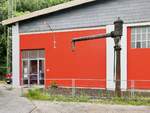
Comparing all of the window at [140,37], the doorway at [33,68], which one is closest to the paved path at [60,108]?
the window at [140,37]

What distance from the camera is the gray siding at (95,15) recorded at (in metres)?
24.5

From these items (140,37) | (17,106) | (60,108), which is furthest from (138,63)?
(17,106)

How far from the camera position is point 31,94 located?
1820 centimetres

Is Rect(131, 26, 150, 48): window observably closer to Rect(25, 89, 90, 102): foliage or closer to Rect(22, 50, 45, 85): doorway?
Rect(22, 50, 45, 85): doorway

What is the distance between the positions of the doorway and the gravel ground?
13676mm

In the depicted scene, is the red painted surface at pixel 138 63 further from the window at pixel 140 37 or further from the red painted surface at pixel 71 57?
the red painted surface at pixel 71 57

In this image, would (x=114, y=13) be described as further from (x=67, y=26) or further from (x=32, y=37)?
(x=32, y=37)

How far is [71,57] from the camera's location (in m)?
27.3

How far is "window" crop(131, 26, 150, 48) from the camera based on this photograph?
24578 millimetres

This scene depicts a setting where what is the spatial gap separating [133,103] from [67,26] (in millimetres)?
12804

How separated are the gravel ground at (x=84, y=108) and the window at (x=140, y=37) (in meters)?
10.4

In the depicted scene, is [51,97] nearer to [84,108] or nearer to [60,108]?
[60,108]

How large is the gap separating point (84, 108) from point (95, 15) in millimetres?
12838

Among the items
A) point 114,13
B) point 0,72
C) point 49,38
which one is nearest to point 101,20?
point 114,13
